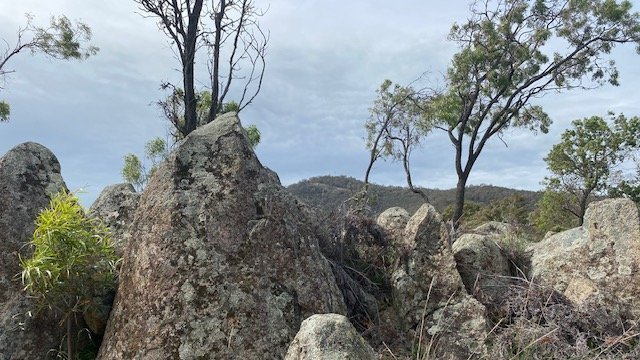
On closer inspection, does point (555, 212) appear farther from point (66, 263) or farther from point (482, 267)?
point (66, 263)

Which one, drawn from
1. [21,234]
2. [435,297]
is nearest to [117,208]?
[21,234]

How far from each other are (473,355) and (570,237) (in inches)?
102

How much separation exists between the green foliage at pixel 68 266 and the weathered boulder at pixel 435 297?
9.67ft

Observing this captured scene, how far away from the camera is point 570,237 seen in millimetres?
7672

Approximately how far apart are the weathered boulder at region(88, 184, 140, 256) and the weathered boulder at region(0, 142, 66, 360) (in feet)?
1.63

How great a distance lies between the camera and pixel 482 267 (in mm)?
7180

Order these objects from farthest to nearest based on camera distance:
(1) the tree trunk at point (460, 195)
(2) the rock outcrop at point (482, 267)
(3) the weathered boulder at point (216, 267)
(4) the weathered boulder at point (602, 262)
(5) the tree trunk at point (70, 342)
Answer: (1) the tree trunk at point (460, 195) → (2) the rock outcrop at point (482, 267) → (4) the weathered boulder at point (602, 262) → (5) the tree trunk at point (70, 342) → (3) the weathered boulder at point (216, 267)

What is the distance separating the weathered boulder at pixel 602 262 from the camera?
6.68 metres

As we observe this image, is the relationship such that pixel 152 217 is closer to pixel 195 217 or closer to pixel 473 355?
pixel 195 217

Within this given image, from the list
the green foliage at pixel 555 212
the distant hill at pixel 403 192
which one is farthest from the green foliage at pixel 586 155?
the distant hill at pixel 403 192

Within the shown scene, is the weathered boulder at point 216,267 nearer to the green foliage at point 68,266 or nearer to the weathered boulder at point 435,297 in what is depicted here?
the green foliage at point 68,266

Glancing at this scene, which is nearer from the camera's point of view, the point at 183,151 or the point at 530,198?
the point at 183,151

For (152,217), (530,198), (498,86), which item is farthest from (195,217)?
(530,198)

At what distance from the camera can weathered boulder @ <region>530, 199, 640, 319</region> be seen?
668 centimetres
